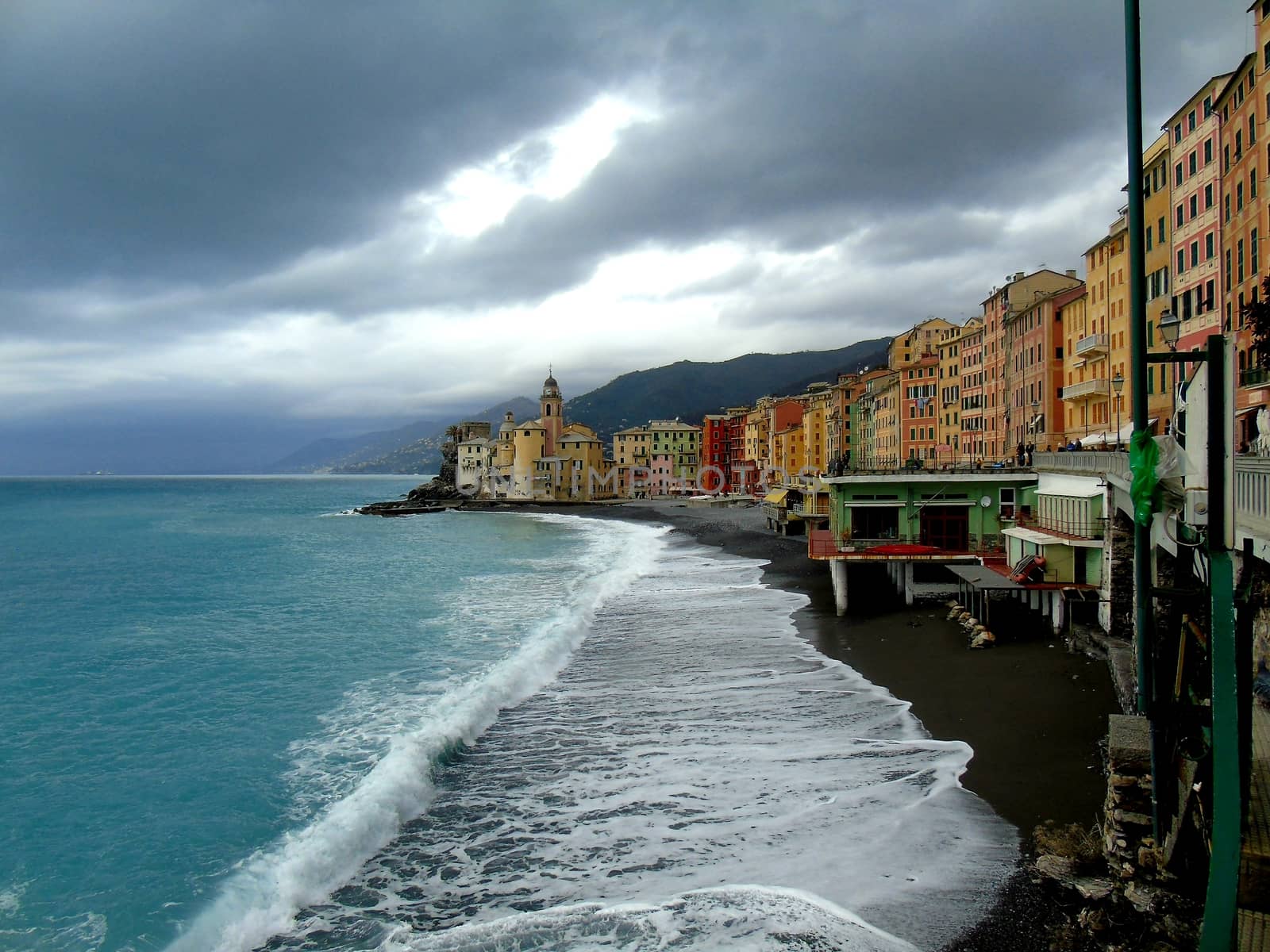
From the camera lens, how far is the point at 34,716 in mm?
19750

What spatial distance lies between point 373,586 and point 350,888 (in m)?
32.0

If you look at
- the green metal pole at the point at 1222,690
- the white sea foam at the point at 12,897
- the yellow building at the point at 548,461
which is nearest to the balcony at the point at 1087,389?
the green metal pole at the point at 1222,690

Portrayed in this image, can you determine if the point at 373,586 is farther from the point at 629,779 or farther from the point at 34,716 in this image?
the point at 629,779

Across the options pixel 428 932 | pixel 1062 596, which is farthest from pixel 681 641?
pixel 428 932

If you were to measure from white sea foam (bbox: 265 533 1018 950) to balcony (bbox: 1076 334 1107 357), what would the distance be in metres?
30.1

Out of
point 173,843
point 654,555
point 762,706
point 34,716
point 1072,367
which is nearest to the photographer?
point 173,843

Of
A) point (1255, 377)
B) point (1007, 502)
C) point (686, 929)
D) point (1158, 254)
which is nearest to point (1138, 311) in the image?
point (686, 929)

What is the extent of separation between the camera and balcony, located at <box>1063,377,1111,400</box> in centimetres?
4094

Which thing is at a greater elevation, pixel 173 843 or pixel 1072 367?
pixel 1072 367

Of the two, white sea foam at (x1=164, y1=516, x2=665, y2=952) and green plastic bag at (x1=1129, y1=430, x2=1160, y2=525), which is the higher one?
green plastic bag at (x1=1129, y1=430, x2=1160, y2=525)

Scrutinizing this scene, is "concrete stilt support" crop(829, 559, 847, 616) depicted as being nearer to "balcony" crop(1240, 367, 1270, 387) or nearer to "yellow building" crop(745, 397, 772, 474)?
"balcony" crop(1240, 367, 1270, 387)

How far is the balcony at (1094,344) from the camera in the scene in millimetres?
41219

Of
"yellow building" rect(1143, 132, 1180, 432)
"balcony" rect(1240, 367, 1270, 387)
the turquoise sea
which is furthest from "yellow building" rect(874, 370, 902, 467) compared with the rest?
the turquoise sea

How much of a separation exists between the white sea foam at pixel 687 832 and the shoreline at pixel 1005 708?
406 mm
